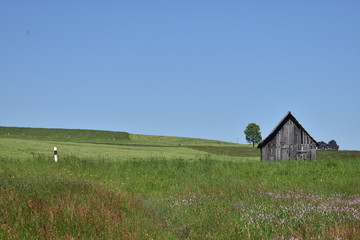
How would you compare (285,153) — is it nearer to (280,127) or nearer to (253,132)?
(280,127)

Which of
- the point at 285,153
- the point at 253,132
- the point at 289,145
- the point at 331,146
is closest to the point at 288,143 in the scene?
the point at 289,145

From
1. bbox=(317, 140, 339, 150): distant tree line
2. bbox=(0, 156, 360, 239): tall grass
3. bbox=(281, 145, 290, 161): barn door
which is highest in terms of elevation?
bbox=(317, 140, 339, 150): distant tree line

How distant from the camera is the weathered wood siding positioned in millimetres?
42094

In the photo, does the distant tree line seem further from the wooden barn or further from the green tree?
the wooden barn

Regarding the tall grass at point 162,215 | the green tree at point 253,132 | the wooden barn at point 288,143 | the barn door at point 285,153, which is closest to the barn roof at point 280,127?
the wooden barn at point 288,143

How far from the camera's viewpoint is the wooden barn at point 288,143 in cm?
4209

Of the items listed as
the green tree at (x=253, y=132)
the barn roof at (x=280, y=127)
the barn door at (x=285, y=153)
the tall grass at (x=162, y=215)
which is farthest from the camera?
the green tree at (x=253, y=132)

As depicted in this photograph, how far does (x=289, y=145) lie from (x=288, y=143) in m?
0.25

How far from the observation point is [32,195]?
9102 millimetres

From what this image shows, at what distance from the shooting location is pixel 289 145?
42250mm

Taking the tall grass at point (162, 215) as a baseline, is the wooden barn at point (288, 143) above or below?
above

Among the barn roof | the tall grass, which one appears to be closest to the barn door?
the barn roof

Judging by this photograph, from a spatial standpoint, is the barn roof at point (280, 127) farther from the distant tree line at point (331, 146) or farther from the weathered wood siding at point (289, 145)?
the distant tree line at point (331, 146)

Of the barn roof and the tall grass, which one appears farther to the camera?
the barn roof
